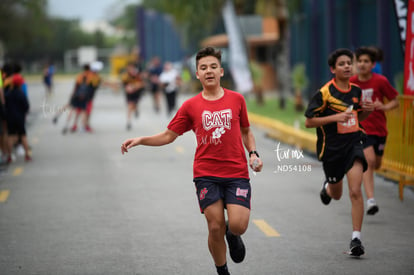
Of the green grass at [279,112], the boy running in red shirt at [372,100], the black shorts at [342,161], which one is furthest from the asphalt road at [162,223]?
the green grass at [279,112]

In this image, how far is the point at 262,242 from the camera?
8.34 metres

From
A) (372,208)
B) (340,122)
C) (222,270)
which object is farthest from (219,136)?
(372,208)

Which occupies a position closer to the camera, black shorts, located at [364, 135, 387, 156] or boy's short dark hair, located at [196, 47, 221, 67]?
boy's short dark hair, located at [196, 47, 221, 67]

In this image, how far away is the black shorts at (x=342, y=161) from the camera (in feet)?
25.7

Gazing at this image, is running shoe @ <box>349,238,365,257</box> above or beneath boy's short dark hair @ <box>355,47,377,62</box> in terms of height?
beneath

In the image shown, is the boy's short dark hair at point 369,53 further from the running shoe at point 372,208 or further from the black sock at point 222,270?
the black sock at point 222,270

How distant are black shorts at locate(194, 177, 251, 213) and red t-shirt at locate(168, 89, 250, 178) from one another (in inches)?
1.6

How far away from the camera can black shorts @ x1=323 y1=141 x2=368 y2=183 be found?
782 cm

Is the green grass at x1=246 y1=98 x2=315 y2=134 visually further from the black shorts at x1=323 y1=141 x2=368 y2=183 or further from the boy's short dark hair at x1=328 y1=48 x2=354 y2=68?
the boy's short dark hair at x1=328 y1=48 x2=354 y2=68

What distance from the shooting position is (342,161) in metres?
7.96

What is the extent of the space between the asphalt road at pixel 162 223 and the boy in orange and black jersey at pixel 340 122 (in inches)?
14.1

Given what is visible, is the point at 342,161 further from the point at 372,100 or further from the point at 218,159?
the point at 218,159

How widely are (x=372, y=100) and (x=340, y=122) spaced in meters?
1.89

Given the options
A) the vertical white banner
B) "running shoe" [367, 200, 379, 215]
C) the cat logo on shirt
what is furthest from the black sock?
the vertical white banner
